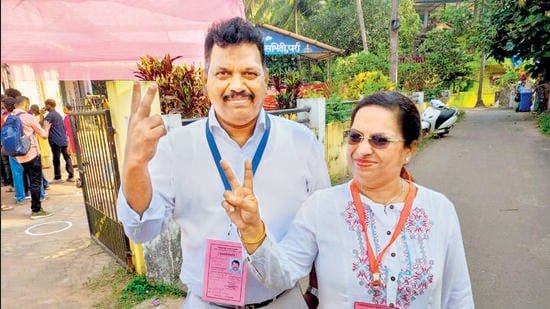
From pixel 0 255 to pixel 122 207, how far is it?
0.89 m

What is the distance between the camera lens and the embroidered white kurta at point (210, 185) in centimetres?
151

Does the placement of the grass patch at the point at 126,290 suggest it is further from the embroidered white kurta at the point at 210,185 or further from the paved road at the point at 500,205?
the paved road at the point at 500,205

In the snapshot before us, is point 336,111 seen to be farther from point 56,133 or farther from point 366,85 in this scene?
point 56,133

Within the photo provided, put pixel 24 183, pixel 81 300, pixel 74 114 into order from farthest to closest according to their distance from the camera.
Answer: pixel 24 183
pixel 74 114
pixel 81 300

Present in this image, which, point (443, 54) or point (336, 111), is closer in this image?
point (336, 111)

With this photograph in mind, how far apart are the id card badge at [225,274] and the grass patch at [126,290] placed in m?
2.09

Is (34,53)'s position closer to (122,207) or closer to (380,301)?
(122,207)

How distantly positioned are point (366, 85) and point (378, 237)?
26.8ft

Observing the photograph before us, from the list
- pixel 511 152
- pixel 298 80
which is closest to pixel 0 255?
pixel 298 80

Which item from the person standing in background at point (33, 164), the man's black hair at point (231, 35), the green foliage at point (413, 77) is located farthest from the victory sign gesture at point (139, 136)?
the green foliage at point (413, 77)

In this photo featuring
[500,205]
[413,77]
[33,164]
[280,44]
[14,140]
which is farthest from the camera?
[413,77]

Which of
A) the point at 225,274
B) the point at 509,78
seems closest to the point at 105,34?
the point at 225,274

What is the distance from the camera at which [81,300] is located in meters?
3.35

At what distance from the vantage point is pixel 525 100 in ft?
59.2
